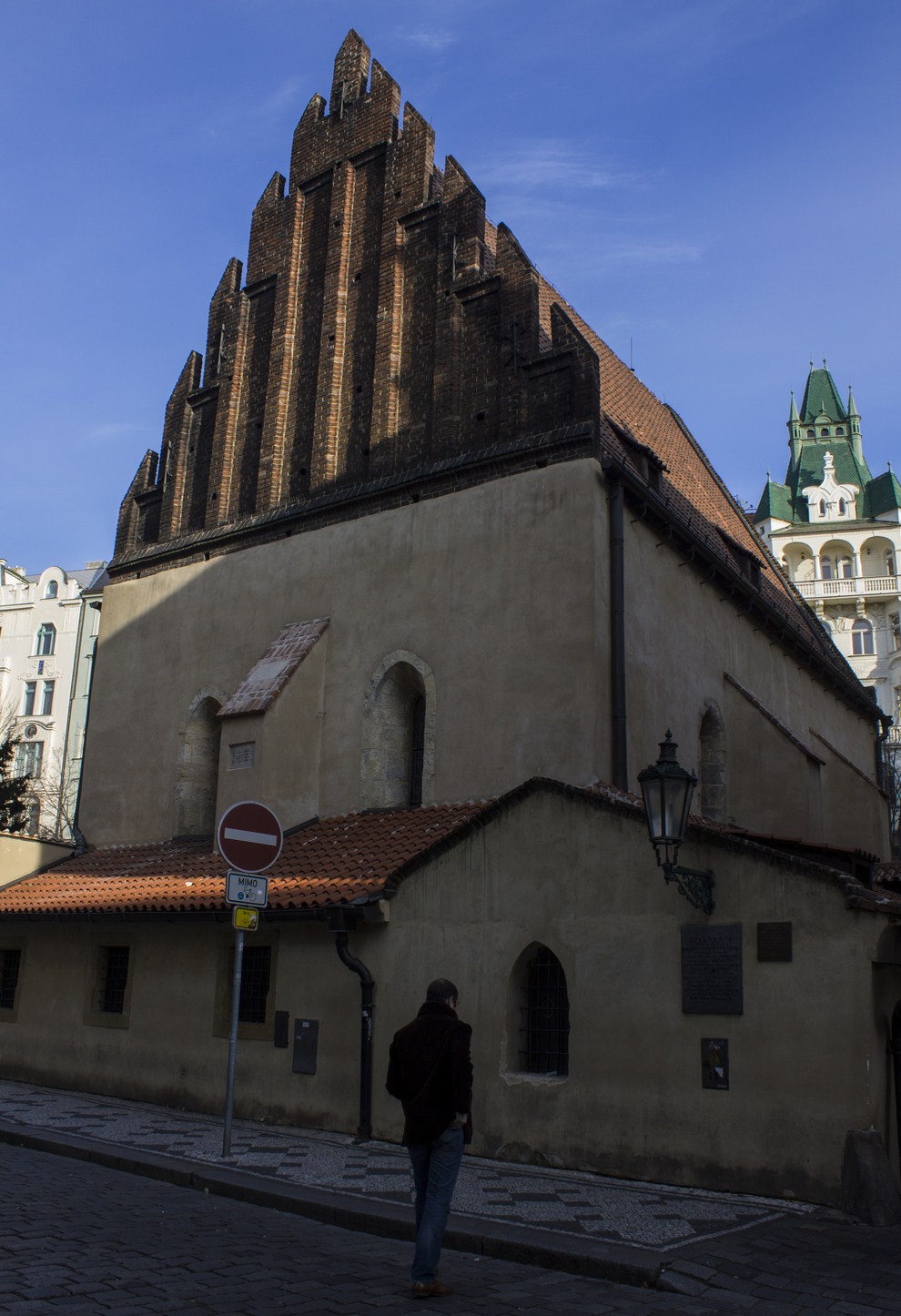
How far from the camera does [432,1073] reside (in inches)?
243

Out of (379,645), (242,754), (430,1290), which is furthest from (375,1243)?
(379,645)

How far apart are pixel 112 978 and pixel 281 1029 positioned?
148 inches

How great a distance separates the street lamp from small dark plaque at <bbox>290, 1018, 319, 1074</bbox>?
4586 mm

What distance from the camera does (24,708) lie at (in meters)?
49.8

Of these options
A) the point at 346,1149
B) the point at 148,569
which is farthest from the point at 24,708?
the point at 346,1149

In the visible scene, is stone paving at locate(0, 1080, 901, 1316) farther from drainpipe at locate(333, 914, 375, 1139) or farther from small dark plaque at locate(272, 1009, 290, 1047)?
small dark plaque at locate(272, 1009, 290, 1047)

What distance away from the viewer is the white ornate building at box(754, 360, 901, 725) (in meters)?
57.3

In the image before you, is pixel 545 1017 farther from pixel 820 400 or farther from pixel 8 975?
pixel 820 400

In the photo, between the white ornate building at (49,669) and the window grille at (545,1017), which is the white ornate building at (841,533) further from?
the window grille at (545,1017)

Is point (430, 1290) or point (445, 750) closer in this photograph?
point (430, 1290)

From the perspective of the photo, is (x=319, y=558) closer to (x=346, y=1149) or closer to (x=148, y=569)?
(x=148, y=569)

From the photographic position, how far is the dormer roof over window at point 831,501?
2506 inches

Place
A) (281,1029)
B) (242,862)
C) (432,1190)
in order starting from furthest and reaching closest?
(281,1029)
(242,862)
(432,1190)

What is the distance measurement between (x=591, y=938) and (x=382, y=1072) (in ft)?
9.08
